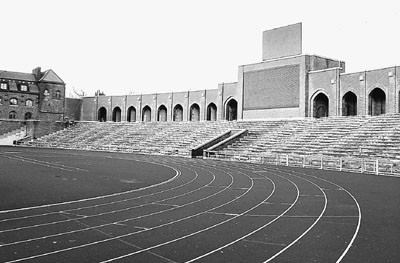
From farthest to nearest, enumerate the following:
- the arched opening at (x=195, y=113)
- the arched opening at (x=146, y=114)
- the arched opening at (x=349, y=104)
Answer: the arched opening at (x=146, y=114) → the arched opening at (x=195, y=113) → the arched opening at (x=349, y=104)

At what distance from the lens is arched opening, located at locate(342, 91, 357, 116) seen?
121 feet

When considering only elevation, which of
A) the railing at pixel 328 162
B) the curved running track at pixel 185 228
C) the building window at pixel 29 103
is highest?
the building window at pixel 29 103

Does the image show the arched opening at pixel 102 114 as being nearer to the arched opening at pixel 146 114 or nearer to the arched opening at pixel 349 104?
the arched opening at pixel 146 114

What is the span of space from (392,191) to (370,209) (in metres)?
3.67

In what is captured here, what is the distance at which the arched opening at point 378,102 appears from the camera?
35.5 m

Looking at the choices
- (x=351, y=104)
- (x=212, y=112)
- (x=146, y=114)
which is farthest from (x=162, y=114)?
(x=351, y=104)

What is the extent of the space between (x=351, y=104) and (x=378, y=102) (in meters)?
2.62

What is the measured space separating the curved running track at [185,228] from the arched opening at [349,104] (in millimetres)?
28967

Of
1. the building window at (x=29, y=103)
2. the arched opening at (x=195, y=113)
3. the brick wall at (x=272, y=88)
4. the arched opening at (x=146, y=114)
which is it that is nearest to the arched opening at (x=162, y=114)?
the arched opening at (x=146, y=114)

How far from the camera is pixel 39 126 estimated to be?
48062 mm

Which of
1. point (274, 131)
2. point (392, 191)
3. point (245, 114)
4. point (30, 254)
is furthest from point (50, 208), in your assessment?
point (245, 114)

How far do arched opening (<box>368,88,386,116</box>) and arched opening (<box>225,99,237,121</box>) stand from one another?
1795cm

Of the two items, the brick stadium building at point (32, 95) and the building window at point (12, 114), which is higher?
the brick stadium building at point (32, 95)

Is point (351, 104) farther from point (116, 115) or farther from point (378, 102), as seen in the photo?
point (116, 115)
